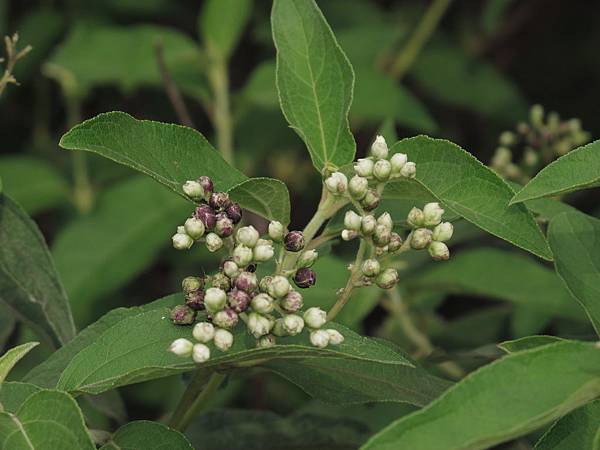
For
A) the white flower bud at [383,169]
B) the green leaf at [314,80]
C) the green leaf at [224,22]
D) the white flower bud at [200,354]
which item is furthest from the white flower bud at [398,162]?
the green leaf at [224,22]

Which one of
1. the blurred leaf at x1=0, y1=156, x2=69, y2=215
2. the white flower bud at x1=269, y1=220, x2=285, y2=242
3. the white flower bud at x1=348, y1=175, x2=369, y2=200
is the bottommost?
the blurred leaf at x1=0, y1=156, x2=69, y2=215

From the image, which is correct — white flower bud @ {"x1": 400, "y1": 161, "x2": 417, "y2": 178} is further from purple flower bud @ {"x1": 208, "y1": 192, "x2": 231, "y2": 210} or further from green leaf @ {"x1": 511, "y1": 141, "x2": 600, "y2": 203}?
purple flower bud @ {"x1": 208, "y1": 192, "x2": 231, "y2": 210}

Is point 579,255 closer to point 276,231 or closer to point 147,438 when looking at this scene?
point 276,231

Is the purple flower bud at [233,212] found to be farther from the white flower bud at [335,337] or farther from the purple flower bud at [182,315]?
the white flower bud at [335,337]

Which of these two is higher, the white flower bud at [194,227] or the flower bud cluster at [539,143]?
the white flower bud at [194,227]

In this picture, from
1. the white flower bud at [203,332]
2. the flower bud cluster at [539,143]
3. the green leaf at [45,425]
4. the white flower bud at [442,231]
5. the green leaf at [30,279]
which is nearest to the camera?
the green leaf at [45,425]

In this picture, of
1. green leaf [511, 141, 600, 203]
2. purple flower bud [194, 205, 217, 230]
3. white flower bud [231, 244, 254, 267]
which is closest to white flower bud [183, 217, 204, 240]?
purple flower bud [194, 205, 217, 230]

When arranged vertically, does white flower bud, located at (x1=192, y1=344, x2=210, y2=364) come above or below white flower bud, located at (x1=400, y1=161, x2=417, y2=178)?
below

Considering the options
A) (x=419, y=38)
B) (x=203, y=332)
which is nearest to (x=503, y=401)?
(x=203, y=332)
